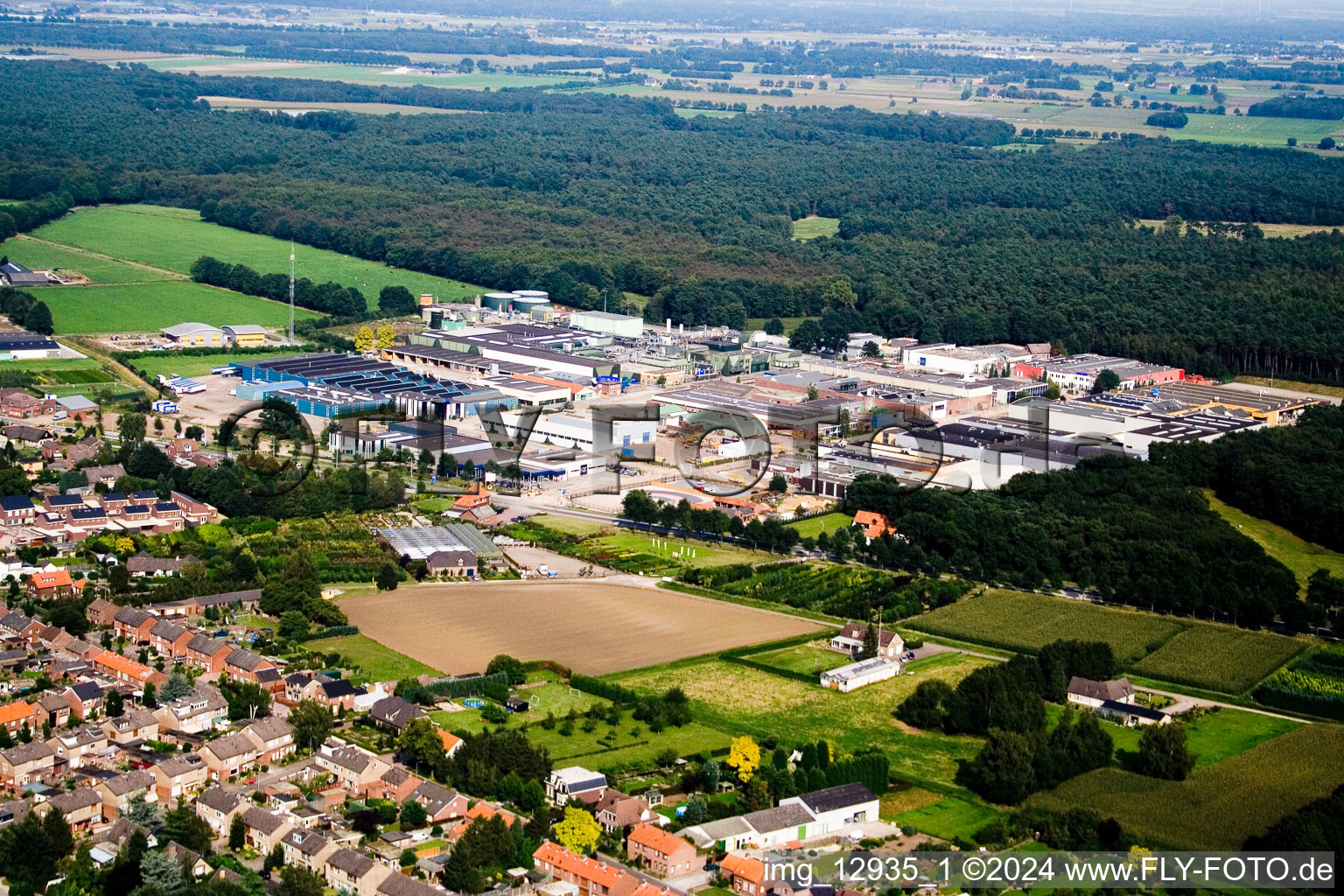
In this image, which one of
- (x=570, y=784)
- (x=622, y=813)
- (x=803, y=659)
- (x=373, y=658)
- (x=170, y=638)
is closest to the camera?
(x=622, y=813)

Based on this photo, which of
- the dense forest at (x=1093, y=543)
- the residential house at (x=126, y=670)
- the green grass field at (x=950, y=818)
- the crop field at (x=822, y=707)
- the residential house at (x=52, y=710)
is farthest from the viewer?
the dense forest at (x=1093, y=543)

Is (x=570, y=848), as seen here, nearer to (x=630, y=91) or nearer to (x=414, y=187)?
(x=414, y=187)

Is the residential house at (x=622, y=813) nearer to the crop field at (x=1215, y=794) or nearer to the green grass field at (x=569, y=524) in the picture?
the crop field at (x=1215, y=794)

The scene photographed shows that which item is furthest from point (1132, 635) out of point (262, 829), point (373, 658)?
point (262, 829)

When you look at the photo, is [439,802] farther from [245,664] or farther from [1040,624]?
[1040,624]

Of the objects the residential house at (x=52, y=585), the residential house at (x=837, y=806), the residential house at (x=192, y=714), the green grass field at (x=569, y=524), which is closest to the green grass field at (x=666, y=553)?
the green grass field at (x=569, y=524)

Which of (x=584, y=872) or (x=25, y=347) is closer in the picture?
(x=584, y=872)
